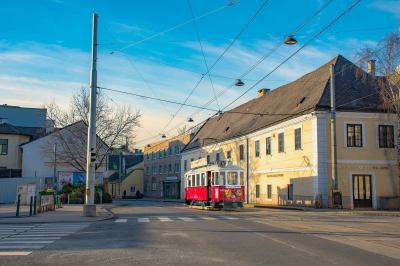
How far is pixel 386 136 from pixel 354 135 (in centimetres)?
244

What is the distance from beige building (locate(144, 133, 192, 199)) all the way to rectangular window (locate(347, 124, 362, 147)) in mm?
31872

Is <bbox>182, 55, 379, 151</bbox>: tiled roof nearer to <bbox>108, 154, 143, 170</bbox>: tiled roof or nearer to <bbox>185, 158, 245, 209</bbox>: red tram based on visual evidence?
<bbox>185, 158, 245, 209</bbox>: red tram

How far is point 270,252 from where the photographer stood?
8867mm

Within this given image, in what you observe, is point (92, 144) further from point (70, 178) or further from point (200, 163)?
point (70, 178)

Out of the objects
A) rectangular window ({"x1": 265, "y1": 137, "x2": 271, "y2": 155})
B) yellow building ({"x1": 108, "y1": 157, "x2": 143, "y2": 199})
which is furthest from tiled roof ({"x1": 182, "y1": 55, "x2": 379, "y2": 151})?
yellow building ({"x1": 108, "y1": 157, "x2": 143, "y2": 199})

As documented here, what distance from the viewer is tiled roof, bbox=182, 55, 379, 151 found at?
91.1 feet

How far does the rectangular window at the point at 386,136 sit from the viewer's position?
27.9 metres

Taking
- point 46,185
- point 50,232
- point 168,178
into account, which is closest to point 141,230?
point 50,232

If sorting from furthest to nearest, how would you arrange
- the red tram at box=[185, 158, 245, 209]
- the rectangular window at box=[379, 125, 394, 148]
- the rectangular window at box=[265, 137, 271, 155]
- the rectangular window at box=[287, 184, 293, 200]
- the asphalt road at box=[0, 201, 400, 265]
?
the rectangular window at box=[265, 137, 271, 155], the rectangular window at box=[287, 184, 293, 200], the rectangular window at box=[379, 125, 394, 148], the red tram at box=[185, 158, 245, 209], the asphalt road at box=[0, 201, 400, 265]

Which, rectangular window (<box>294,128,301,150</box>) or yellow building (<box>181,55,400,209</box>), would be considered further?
rectangular window (<box>294,128,301,150</box>)

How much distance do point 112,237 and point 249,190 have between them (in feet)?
90.9

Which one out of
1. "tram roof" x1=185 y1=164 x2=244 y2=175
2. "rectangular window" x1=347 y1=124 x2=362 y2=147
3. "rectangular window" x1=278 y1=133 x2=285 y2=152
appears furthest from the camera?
"rectangular window" x1=278 y1=133 x2=285 y2=152

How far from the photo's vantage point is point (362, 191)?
27.2 m

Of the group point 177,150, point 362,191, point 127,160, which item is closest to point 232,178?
point 362,191
